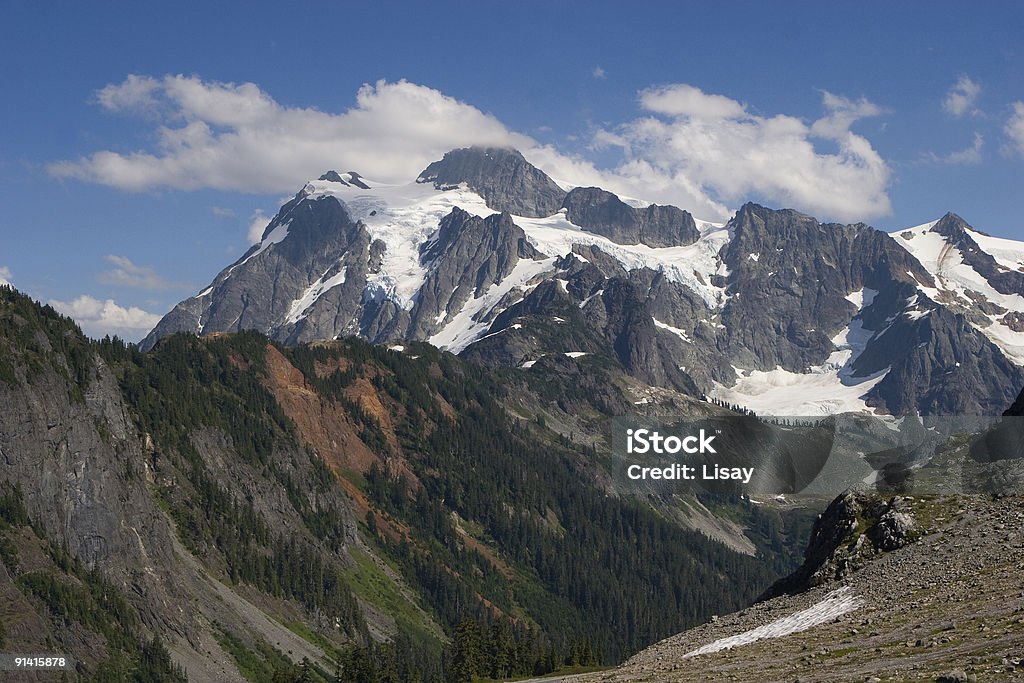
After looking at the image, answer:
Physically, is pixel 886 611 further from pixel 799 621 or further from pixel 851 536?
pixel 851 536

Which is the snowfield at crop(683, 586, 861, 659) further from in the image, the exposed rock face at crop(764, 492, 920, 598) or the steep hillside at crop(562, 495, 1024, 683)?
the exposed rock face at crop(764, 492, 920, 598)

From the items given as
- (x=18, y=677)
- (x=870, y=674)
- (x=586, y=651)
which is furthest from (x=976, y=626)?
(x=18, y=677)

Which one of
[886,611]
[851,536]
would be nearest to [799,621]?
[886,611]

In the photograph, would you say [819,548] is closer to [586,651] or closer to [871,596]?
[871,596]

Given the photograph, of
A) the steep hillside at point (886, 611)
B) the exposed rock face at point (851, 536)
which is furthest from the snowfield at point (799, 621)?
the exposed rock face at point (851, 536)

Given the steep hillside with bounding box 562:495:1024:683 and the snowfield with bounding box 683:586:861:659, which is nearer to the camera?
the steep hillside with bounding box 562:495:1024:683

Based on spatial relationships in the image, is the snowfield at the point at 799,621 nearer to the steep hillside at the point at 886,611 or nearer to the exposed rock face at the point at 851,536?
the steep hillside at the point at 886,611

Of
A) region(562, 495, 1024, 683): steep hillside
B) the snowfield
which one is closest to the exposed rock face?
region(562, 495, 1024, 683): steep hillside

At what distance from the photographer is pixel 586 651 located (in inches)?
7077

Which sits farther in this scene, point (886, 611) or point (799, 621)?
point (799, 621)

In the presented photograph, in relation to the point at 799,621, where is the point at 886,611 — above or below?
above

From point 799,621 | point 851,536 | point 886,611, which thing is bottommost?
point 799,621

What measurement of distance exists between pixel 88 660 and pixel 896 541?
134 m

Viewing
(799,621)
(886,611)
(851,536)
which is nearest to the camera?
(886,611)
